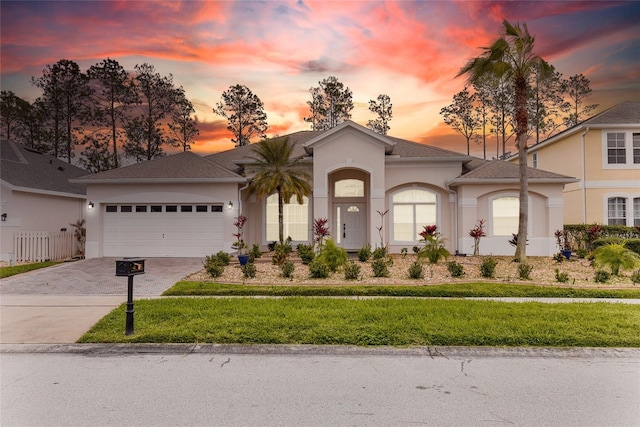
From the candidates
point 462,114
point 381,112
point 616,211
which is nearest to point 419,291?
point 616,211

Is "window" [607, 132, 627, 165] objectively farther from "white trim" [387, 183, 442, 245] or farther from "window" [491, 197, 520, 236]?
"white trim" [387, 183, 442, 245]

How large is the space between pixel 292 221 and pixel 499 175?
10.0 metres

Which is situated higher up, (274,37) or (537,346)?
(274,37)

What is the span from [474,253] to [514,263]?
111 inches

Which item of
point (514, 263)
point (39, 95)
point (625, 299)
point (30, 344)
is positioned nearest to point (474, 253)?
point (514, 263)

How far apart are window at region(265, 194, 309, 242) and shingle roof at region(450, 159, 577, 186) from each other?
7.29 m

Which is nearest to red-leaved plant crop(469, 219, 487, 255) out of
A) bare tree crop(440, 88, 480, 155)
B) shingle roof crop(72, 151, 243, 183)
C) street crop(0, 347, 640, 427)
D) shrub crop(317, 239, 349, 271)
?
shrub crop(317, 239, 349, 271)

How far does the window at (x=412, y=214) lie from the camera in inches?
718

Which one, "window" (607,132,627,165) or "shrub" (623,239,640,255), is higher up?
"window" (607,132,627,165)

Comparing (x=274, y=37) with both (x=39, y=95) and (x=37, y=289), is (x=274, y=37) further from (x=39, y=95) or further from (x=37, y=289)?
(x=39, y=95)

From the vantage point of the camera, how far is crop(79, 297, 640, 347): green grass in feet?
19.3

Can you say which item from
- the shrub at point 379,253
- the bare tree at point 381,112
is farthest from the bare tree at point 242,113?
the shrub at point 379,253

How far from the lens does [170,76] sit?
1318 inches

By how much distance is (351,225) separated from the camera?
19.6 metres
